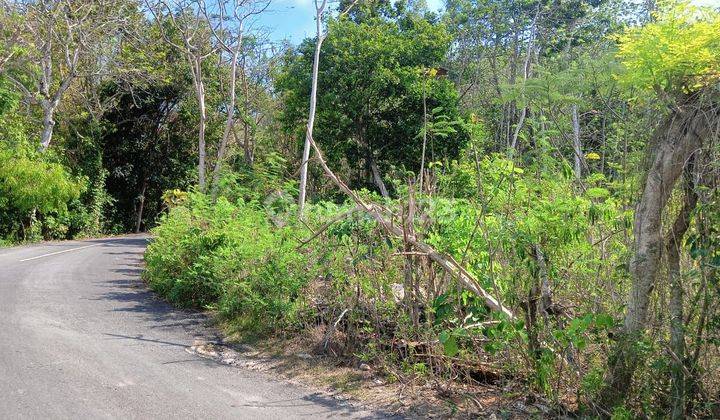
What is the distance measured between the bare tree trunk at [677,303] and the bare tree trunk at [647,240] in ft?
0.36

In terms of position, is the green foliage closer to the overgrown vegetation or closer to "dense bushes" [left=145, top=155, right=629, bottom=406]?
the overgrown vegetation

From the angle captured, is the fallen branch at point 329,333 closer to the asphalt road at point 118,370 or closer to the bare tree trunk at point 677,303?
the asphalt road at point 118,370

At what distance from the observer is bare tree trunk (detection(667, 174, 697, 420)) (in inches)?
186

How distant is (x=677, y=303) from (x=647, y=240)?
1.70 ft

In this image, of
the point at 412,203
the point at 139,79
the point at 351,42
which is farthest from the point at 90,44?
the point at 412,203

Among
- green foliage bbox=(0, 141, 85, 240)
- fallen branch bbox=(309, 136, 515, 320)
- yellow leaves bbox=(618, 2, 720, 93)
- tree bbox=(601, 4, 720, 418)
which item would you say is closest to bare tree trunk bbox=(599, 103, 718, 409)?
tree bbox=(601, 4, 720, 418)

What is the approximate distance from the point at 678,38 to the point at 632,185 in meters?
1.32

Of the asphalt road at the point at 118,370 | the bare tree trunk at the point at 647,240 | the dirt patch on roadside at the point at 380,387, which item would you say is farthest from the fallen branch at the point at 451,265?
the asphalt road at the point at 118,370

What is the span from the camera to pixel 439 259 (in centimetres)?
606

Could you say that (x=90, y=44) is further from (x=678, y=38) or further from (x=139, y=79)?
(x=678, y=38)

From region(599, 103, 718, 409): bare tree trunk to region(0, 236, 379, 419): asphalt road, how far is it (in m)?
2.16

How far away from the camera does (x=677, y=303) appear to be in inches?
193

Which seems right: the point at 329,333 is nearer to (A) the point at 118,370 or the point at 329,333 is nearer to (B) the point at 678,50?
(A) the point at 118,370

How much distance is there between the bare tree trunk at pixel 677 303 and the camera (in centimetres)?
473
